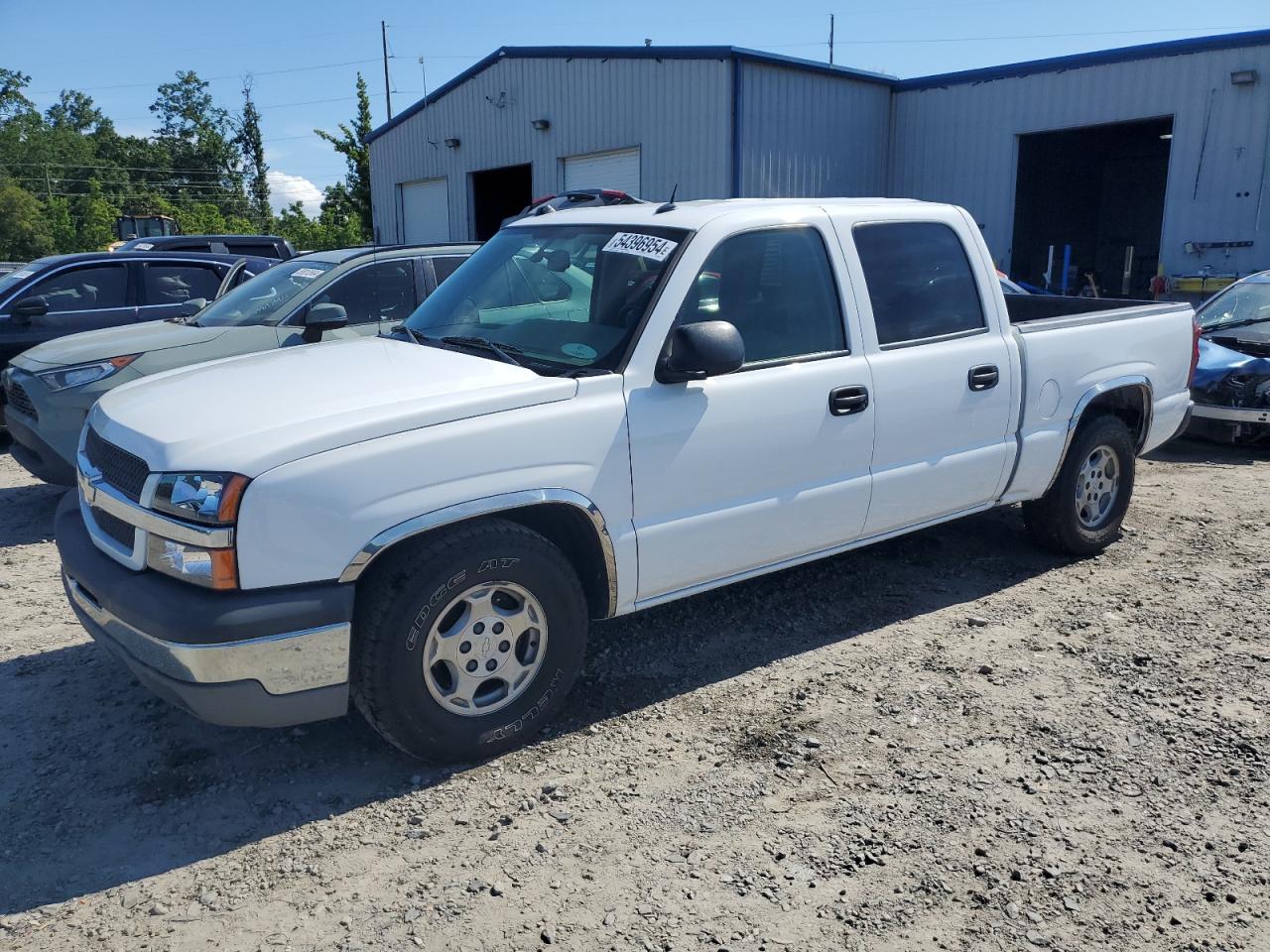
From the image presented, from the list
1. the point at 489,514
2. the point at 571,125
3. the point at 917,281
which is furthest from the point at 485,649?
the point at 571,125

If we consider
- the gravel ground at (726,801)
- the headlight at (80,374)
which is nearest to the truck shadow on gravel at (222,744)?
the gravel ground at (726,801)

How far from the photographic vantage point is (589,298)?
13.3 ft

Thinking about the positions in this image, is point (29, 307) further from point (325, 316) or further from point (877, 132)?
point (877, 132)

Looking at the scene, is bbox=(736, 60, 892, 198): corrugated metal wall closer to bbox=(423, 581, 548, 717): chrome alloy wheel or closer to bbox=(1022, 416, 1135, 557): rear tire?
bbox=(1022, 416, 1135, 557): rear tire

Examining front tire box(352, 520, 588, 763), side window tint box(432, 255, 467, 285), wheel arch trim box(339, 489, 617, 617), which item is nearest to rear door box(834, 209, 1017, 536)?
wheel arch trim box(339, 489, 617, 617)

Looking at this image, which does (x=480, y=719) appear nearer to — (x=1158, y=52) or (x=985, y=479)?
(x=985, y=479)

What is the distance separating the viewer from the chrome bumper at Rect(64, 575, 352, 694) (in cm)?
300

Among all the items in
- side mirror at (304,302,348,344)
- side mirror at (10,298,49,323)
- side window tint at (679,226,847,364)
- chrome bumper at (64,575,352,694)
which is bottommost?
chrome bumper at (64,575,352,694)

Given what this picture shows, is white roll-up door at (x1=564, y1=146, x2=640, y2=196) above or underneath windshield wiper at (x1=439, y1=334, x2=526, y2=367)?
above

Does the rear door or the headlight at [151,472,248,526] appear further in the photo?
the rear door

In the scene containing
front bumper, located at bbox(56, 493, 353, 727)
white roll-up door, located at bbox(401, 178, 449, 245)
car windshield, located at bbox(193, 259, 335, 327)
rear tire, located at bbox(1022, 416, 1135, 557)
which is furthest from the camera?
white roll-up door, located at bbox(401, 178, 449, 245)

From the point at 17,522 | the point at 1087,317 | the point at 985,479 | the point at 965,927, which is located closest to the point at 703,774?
the point at 965,927

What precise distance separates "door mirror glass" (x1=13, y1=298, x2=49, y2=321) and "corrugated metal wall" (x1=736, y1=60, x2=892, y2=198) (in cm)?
1084

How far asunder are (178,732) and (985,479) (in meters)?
3.76
